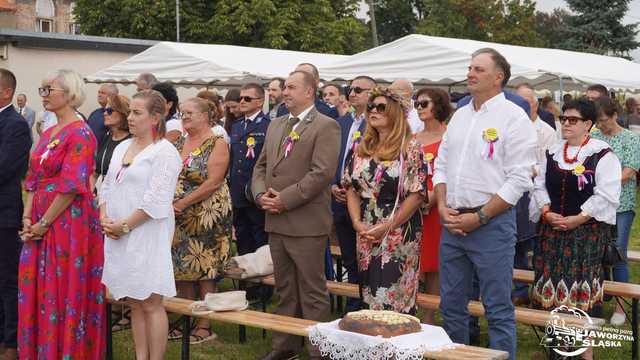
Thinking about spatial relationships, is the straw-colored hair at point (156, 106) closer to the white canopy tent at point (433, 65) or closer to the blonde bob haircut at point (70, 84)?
the blonde bob haircut at point (70, 84)

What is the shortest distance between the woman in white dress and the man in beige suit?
73 centimetres

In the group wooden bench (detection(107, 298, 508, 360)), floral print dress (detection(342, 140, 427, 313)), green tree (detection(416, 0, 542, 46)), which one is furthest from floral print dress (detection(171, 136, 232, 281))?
green tree (detection(416, 0, 542, 46))

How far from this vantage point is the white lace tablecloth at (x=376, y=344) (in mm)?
4047

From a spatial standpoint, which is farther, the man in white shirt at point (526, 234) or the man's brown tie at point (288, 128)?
the man in white shirt at point (526, 234)

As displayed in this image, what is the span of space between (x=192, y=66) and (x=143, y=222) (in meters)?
9.34

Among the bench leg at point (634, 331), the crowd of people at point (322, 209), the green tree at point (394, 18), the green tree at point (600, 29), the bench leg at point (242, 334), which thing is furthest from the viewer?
the green tree at point (394, 18)

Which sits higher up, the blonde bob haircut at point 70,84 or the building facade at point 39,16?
the building facade at point 39,16

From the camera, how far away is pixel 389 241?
5098 millimetres

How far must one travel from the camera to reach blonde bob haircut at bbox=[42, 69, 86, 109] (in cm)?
532

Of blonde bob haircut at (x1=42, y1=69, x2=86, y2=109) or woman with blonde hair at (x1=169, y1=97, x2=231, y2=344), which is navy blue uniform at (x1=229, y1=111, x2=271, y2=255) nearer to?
woman with blonde hair at (x1=169, y1=97, x2=231, y2=344)

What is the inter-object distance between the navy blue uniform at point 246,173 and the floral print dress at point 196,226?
958mm

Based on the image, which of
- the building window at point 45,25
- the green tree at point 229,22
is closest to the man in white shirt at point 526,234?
the green tree at point 229,22

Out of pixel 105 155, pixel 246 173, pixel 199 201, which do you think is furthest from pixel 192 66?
pixel 199 201

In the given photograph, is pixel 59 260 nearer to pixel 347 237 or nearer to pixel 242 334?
pixel 242 334
